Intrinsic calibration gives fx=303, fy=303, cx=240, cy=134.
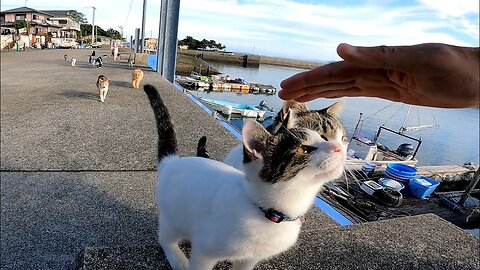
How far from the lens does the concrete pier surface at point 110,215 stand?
4.65 ft

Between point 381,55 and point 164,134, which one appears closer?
point 381,55

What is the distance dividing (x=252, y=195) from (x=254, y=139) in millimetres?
187

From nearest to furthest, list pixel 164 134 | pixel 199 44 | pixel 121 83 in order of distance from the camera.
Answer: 1. pixel 164 134
2. pixel 121 83
3. pixel 199 44

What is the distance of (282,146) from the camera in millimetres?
904

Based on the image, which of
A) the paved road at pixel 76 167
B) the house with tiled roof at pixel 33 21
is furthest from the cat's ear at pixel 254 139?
the house with tiled roof at pixel 33 21

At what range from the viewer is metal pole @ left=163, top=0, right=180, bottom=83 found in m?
6.27

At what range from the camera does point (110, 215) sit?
1825 mm

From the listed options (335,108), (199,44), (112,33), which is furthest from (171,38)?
(199,44)

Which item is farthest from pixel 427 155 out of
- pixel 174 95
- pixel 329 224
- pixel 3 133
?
pixel 3 133

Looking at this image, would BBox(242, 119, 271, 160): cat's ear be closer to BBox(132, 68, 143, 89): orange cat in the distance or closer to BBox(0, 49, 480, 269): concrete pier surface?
BBox(0, 49, 480, 269): concrete pier surface

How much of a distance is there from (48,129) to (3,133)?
15.2 inches

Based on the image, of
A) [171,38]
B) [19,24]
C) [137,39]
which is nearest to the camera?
[19,24]

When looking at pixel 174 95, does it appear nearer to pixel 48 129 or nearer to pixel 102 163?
pixel 48 129

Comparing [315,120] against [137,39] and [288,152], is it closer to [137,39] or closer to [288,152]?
[288,152]
